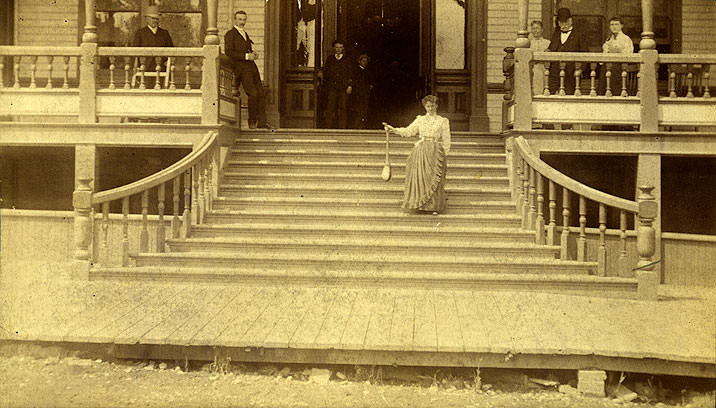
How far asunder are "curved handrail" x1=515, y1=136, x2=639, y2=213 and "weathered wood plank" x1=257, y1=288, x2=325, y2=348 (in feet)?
9.75

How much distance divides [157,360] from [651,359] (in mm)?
3801

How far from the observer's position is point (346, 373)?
5.63 metres

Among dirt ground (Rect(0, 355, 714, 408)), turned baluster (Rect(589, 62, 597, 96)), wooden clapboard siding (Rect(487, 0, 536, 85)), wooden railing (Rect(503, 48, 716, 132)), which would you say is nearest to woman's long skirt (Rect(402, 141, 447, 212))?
wooden railing (Rect(503, 48, 716, 132))

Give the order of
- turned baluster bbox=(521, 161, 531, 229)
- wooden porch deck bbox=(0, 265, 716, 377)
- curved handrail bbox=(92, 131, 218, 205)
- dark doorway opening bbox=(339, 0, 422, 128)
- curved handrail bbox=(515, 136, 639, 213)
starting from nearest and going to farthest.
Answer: wooden porch deck bbox=(0, 265, 716, 377), curved handrail bbox=(515, 136, 639, 213), curved handrail bbox=(92, 131, 218, 205), turned baluster bbox=(521, 161, 531, 229), dark doorway opening bbox=(339, 0, 422, 128)

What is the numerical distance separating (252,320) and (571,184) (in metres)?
3.93

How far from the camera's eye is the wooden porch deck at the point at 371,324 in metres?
5.43

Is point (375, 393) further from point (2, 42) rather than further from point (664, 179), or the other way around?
point (2, 42)

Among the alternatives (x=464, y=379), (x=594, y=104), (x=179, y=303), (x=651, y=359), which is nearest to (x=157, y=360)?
(x=179, y=303)

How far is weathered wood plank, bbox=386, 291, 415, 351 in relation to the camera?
5.49 metres

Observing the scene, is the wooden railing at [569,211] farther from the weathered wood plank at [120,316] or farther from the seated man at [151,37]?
the seated man at [151,37]

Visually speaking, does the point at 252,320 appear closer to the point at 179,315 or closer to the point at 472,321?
the point at 179,315

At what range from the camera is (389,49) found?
13.9m

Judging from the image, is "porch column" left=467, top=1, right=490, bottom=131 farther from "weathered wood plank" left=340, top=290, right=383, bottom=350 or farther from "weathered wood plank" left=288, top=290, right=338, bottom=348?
"weathered wood plank" left=288, top=290, right=338, bottom=348

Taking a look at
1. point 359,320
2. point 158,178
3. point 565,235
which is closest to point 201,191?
point 158,178
